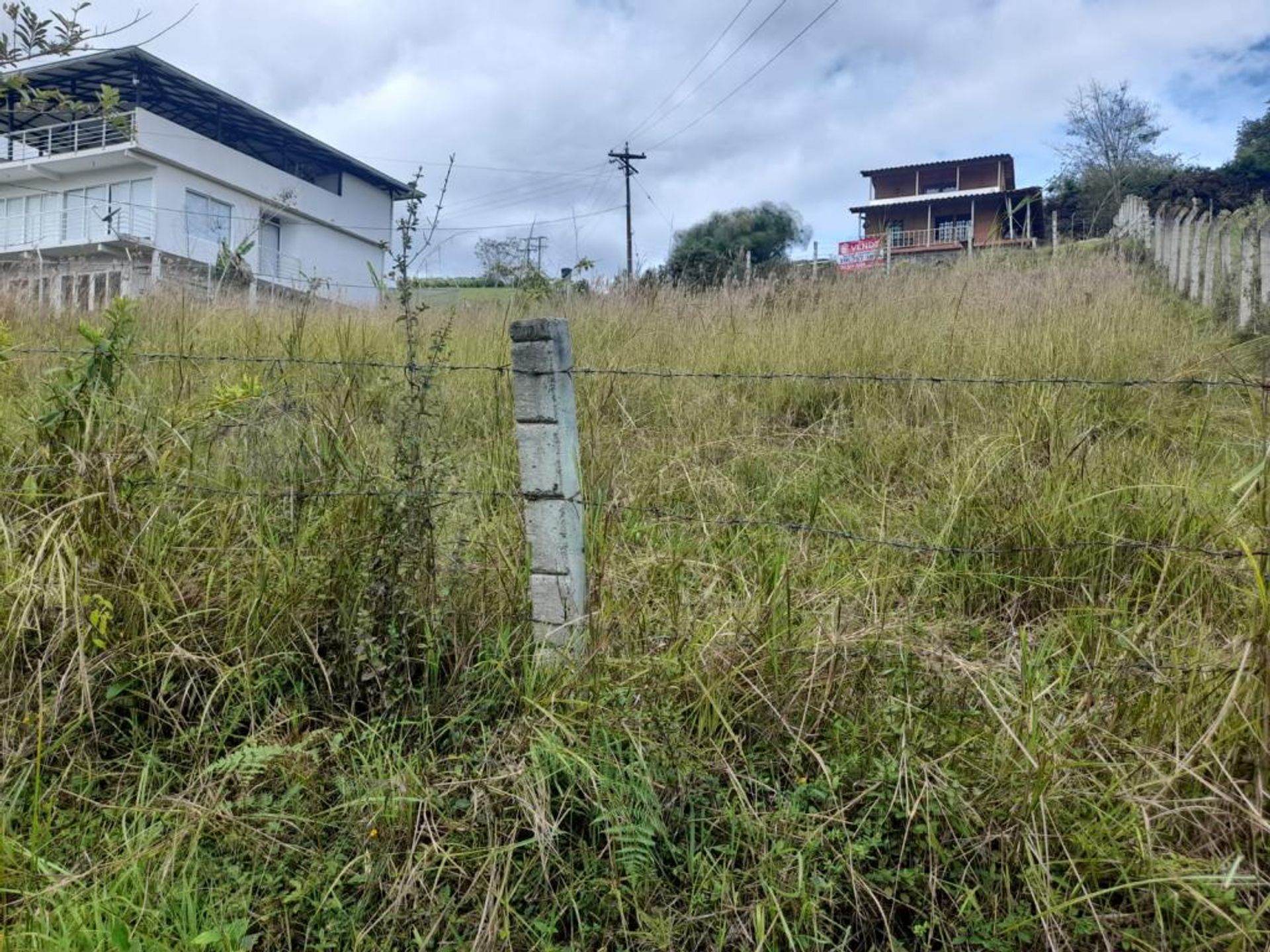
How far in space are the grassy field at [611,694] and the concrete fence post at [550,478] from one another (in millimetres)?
117

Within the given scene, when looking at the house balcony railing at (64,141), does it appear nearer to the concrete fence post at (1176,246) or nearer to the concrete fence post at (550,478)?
the concrete fence post at (1176,246)

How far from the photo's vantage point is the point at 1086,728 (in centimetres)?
200

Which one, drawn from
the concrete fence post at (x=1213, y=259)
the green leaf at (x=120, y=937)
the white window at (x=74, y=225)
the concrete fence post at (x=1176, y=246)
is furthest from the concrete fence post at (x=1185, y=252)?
the white window at (x=74, y=225)

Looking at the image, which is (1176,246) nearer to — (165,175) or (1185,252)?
(1185,252)

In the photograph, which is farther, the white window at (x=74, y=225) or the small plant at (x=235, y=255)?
the white window at (x=74, y=225)

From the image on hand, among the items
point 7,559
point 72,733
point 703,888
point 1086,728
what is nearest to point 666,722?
point 703,888

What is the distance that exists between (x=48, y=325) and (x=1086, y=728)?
23.2 feet

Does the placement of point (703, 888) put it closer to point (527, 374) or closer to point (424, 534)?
point (424, 534)

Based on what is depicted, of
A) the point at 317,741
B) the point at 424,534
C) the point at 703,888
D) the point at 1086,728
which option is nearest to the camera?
the point at 703,888

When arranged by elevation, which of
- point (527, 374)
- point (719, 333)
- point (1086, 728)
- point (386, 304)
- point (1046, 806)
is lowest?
point (1046, 806)

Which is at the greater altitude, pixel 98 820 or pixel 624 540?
pixel 624 540

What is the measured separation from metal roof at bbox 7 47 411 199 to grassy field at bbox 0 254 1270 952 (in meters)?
21.5

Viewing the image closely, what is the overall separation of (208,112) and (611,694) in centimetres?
3539

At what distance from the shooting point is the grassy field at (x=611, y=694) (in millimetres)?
1789
